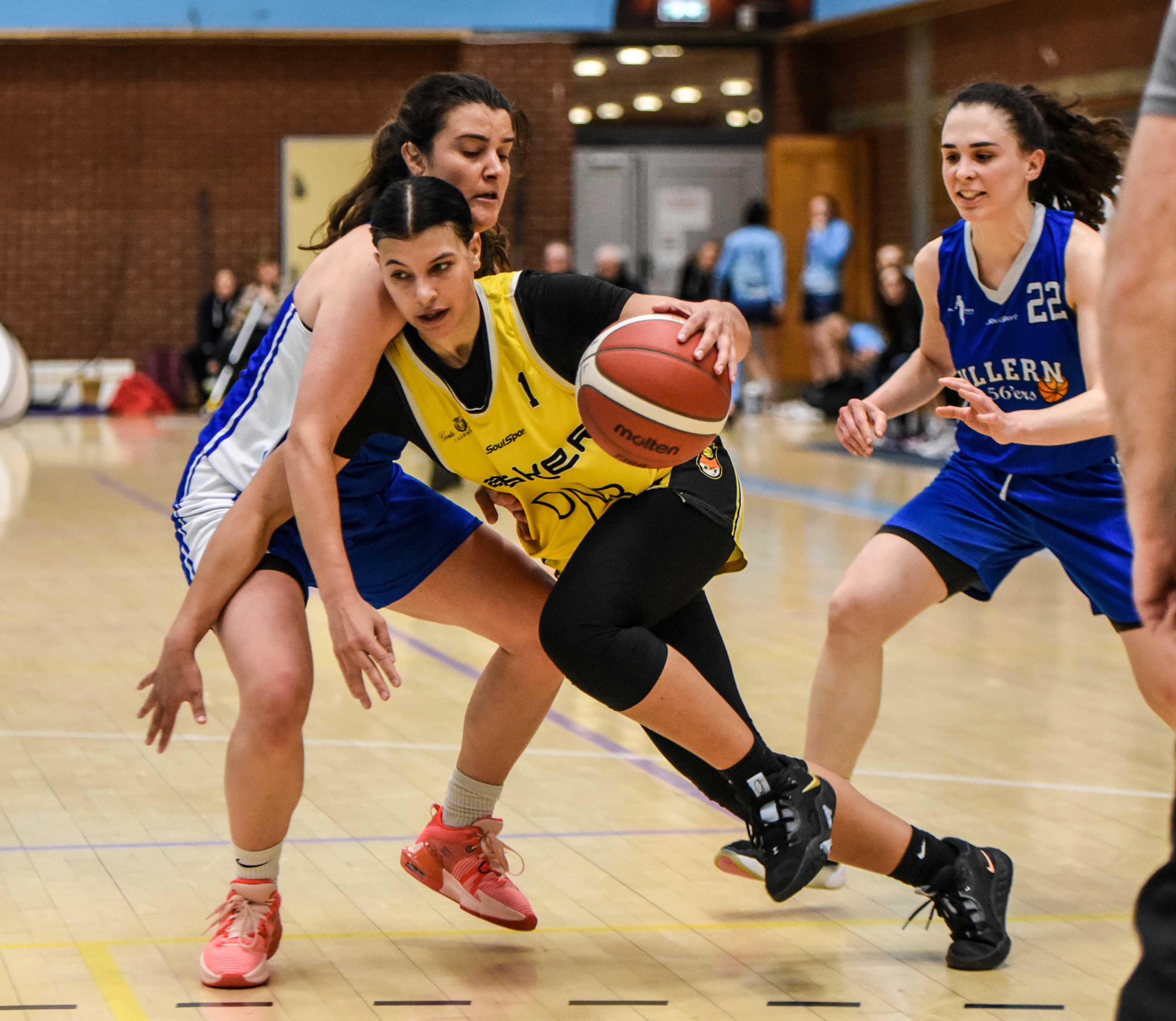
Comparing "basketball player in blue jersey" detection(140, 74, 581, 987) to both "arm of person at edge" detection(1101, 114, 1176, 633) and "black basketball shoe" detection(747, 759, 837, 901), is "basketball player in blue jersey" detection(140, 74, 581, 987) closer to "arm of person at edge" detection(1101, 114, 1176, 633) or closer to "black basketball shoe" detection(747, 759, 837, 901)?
"black basketball shoe" detection(747, 759, 837, 901)

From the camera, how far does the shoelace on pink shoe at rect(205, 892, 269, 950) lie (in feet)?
9.09

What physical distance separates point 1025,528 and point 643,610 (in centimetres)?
96

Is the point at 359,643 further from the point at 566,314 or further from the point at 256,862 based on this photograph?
the point at 566,314

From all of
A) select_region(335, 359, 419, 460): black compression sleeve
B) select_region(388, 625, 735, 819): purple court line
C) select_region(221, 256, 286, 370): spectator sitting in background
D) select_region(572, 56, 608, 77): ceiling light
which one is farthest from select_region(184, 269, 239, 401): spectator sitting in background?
select_region(335, 359, 419, 460): black compression sleeve

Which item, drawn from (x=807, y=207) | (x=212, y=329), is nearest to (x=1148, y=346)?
(x=212, y=329)

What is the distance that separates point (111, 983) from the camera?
2.74 metres

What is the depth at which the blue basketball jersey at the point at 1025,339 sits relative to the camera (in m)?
3.19

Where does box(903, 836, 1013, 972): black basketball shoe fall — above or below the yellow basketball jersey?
below

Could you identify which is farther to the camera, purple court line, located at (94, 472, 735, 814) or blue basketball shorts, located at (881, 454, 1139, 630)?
purple court line, located at (94, 472, 735, 814)

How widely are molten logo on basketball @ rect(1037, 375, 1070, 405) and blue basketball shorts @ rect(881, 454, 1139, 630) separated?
154 mm

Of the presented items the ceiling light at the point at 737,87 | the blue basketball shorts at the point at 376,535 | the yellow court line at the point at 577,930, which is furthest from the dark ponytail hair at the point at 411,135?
the ceiling light at the point at 737,87

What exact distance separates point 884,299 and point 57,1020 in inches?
423

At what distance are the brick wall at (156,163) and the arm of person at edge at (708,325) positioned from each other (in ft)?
46.8

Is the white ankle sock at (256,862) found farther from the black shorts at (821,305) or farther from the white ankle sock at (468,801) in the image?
the black shorts at (821,305)
